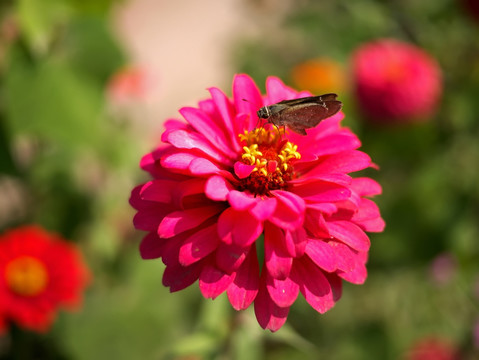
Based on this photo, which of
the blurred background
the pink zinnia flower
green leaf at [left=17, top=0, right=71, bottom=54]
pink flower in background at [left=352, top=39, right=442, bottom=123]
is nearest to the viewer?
the pink zinnia flower

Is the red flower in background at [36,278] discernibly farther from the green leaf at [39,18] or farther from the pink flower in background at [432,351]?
the pink flower in background at [432,351]

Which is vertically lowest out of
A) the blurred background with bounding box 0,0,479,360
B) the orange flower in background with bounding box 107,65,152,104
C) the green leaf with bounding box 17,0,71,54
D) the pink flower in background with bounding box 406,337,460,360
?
the pink flower in background with bounding box 406,337,460,360

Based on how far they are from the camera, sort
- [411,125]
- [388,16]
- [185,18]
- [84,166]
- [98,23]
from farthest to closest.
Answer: [185,18], [84,166], [388,16], [411,125], [98,23]

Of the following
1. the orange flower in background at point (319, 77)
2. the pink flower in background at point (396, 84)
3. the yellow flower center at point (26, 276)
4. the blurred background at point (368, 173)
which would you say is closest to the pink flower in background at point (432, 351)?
the blurred background at point (368, 173)

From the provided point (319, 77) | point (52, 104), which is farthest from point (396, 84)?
point (52, 104)

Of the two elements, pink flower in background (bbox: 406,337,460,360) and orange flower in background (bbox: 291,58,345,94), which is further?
orange flower in background (bbox: 291,58,345,94)

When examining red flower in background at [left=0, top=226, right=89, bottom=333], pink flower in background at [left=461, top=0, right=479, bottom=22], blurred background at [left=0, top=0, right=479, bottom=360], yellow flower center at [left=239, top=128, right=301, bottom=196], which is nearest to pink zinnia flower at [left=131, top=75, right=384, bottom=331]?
yellow flower center at [left=239, top=128, right=301, bottom=196]

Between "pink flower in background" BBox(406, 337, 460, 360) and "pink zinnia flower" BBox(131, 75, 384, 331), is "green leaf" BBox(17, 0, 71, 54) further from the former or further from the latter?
"pink flower in background" BBox(406, 337, 460, 360)

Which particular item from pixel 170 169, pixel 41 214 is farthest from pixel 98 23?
pixel 170 169

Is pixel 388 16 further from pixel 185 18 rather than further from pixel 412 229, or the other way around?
pixel 185 18
